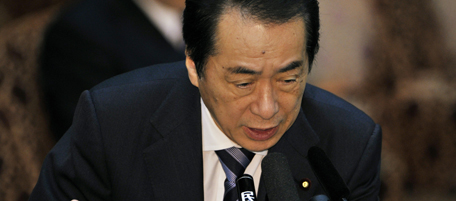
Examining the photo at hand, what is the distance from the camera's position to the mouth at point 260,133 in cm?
126

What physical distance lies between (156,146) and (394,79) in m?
1.61

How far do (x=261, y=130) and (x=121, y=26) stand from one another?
4.19 ft

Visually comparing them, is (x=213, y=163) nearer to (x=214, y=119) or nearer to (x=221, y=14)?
(x=214, y=119)

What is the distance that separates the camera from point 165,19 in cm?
241

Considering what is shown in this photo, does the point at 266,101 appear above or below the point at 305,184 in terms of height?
above

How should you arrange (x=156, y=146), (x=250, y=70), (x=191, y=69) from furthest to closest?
A: (x=156, y=146) → (x=191, y=69) → (x=250, y=70)

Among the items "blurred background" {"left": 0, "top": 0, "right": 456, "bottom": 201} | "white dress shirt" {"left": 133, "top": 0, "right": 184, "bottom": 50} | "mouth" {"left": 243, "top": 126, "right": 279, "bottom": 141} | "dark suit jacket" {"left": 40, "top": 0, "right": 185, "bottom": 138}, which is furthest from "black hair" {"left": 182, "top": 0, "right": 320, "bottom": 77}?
"blurred background" {"left": 0, "top": 0, "right": 456, "bottom": 201}

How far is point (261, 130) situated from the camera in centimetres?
125

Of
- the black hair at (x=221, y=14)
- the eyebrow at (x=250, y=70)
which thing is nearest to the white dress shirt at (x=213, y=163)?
the black hair at (x=221, y=14)

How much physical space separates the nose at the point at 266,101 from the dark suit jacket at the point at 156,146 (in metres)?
0.41

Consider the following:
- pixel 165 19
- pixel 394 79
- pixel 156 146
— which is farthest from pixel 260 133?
pixel 394 79

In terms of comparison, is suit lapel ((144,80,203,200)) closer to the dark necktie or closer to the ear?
the dark necktie

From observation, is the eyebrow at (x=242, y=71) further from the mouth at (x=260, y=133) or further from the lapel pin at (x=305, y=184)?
the lapel pin at (x=305, y=184)

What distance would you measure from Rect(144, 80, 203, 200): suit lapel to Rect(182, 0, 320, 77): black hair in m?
0.30
